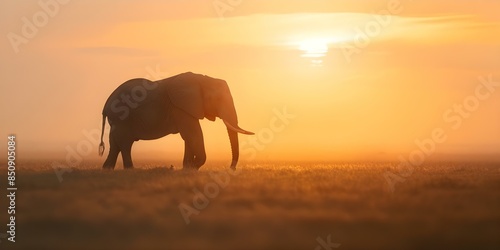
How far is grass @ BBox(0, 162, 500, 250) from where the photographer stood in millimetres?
18500

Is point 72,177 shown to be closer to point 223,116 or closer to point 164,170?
point 164,170

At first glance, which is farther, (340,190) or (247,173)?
(247,173)

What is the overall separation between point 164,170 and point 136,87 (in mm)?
5102

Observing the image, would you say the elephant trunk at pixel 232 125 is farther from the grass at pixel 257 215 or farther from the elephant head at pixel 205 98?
the grass at pixel 257 215

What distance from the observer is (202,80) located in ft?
123

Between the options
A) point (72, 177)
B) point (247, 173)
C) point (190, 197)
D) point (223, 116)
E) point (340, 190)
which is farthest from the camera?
point (223, 116)

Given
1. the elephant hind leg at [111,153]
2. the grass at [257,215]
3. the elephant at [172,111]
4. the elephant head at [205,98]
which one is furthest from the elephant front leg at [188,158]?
the grass at [257,215]

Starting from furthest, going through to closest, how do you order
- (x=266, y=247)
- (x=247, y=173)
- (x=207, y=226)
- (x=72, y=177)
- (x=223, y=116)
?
1. (x=223, y=116)
2. (x=247, y=173)
3. (x=72, y=177)
4. (x=207, y=226)
5. (x=266, y=247)

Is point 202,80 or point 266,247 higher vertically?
point 202,80

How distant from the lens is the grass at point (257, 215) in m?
18.5

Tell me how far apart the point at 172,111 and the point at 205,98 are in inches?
53.4

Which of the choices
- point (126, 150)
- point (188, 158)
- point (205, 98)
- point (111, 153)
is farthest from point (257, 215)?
point (111, 153)

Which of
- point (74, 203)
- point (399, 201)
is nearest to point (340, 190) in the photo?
point (399, 201)

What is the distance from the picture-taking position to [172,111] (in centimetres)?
3694
